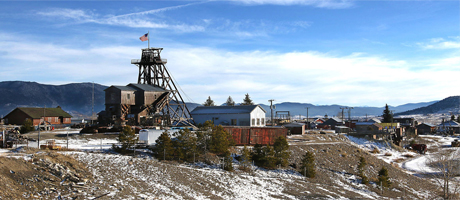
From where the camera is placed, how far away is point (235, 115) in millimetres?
67250

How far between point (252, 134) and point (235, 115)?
15307mm

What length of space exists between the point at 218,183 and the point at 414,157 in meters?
57.5

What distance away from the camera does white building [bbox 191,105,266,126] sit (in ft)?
219

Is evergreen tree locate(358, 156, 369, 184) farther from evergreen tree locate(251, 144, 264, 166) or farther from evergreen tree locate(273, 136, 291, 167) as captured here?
evergreen tree locate(251, 144, 264, 166)

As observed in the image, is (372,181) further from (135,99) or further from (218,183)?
(135,99)

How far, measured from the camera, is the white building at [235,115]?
6662 centimetres

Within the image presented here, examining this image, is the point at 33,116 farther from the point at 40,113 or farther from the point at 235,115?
the point at 235,115

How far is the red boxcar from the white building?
12.7 m

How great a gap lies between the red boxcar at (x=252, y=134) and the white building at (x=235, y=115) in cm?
1269

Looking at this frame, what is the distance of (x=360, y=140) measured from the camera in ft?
270

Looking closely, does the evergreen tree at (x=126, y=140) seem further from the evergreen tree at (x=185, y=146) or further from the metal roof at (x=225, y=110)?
the metal roof at (x=225, y=110)

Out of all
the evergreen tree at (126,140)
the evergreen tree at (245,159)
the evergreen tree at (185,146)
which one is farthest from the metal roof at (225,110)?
the evergreen tree at (126,140)

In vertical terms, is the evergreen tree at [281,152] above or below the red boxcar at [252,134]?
below

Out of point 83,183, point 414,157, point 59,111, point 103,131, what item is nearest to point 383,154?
point 414,157
